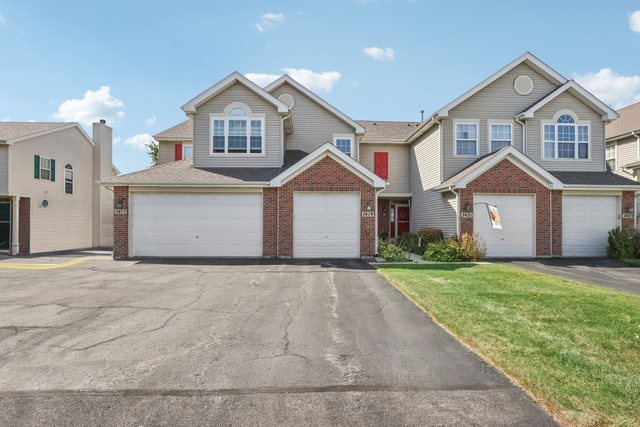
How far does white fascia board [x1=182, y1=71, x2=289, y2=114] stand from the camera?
16.9 m

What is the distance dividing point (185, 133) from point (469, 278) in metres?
18.6

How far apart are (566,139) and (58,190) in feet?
89.6

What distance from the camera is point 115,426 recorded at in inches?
133

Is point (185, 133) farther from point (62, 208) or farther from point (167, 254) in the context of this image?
point (167, 254)

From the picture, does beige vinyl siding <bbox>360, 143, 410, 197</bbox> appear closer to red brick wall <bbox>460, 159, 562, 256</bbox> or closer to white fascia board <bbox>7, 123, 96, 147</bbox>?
red brick wall <bbox>460, 159, 562, 256</bbox>

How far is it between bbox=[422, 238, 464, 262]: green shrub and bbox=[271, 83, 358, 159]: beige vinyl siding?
23.5 ft

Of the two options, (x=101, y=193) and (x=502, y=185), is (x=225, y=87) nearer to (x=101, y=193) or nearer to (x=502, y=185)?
(x=502, y=185)

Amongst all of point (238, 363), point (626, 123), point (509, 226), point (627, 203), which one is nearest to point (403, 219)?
A: point (509, 226)

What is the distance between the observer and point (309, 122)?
802 inches

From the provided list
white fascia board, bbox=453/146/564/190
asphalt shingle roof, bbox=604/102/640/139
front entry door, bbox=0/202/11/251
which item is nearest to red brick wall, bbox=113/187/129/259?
front entry door, bbox=0/202/11/251

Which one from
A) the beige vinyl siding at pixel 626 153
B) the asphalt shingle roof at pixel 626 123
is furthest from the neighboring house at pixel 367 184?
the asphalt shingle roof at pixel 626 123

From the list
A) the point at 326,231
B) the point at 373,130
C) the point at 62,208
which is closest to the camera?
the point at 326,231

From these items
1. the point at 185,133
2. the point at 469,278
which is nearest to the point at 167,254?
the point at 185,133

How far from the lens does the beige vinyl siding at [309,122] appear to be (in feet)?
66.6
